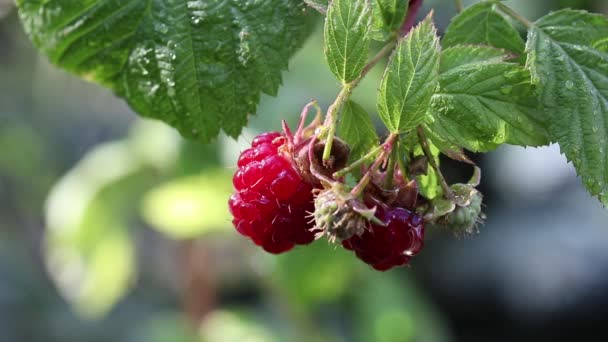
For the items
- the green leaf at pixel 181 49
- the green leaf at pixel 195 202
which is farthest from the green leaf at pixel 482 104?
the green leaf at pixel 195 202

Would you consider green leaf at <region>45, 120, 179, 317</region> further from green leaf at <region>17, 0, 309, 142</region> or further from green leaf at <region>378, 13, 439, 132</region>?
green leaf at <region>378, 13, 439, 132</region>

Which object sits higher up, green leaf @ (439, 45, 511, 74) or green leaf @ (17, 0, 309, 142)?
green leaf @ (439, 45, 511, 74)

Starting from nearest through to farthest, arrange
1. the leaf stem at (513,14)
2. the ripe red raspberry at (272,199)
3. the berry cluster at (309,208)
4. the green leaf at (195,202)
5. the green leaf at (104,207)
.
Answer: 1. the berry cluster at (309,208)
2. the ripe red raspberry at (272,199)
3. the leaf stem at (513,14)
4. the green leaf at (195,202)
5. the green leaf at (104,207)

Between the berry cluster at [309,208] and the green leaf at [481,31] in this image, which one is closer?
the berry cluster at [309,208]

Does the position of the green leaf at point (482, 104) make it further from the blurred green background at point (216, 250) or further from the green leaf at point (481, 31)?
the blurred green background at point (216, 250)

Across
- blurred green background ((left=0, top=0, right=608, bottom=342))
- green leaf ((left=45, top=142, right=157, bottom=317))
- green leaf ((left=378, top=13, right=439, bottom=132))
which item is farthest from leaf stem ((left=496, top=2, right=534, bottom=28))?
green leaf ((left=45, top=142, right=157, bottom=317))
